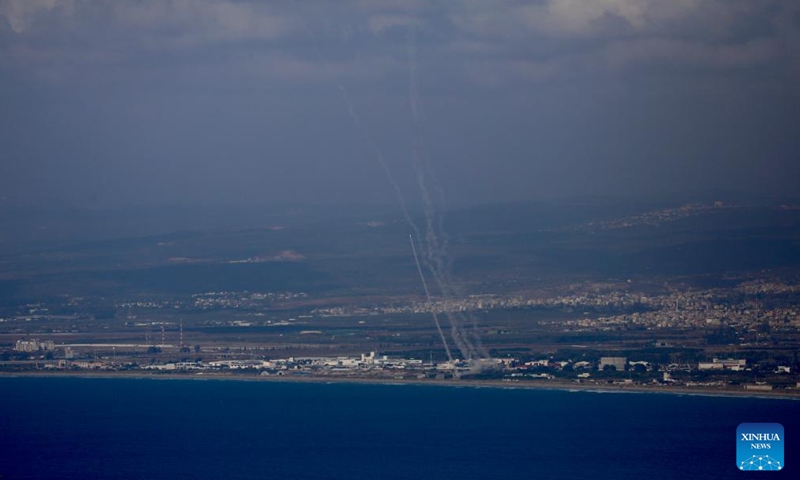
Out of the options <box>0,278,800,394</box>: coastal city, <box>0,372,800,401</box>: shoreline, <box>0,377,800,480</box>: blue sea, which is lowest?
<box>0,377,800,480</box>: blue sea
